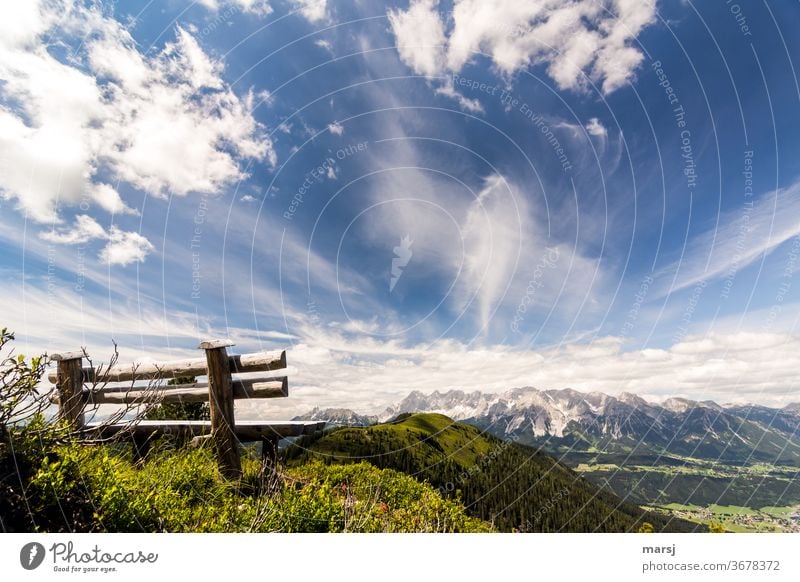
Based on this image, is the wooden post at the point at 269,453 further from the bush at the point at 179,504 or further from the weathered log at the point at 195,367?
the weathered log at the point at 195,367

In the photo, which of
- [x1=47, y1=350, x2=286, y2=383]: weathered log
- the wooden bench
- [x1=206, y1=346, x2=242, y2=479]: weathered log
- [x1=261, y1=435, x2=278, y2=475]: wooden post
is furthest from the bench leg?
[x1=261, y1=435, x2=278, y2=475]: wooden post

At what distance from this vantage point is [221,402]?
730cm

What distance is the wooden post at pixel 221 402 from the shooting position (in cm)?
730

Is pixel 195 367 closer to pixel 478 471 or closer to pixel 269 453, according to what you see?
pixel 269 453

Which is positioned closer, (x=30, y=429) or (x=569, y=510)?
(x=30, y=429)

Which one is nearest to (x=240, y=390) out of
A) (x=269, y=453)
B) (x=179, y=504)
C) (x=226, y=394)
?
(x=226, y=394)

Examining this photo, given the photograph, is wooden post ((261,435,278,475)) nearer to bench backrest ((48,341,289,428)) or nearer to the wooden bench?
the wooden bench

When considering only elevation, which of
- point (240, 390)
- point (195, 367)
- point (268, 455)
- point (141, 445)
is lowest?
point (268, 455)

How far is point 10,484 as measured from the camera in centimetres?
374

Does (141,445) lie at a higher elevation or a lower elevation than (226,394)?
lower

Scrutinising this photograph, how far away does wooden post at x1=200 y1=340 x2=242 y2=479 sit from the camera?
730 centimetres
